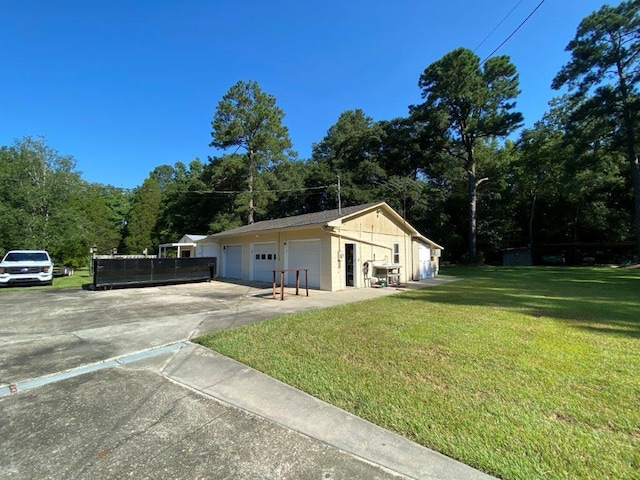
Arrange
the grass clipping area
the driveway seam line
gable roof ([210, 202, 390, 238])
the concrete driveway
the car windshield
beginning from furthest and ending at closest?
the car windshield → gable roof ([210, 202, 390, 238]) → the driveway seam line → the grass clipping area → the concrete driveway

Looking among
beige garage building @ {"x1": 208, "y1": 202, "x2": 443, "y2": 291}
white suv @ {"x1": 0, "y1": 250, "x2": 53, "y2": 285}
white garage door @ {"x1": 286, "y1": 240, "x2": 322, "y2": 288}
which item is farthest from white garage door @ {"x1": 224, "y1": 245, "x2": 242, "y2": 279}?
white suv @ {"x1": 0, "y1": 250, "x2": 53, "y2": 285}

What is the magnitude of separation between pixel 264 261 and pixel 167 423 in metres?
13.0

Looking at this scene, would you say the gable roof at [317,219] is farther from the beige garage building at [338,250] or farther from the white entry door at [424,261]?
the white entry door at [424,261]

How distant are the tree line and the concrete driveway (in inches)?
799

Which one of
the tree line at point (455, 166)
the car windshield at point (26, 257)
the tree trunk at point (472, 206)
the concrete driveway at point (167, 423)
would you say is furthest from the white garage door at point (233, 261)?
the tree trunk at point (472, 206)

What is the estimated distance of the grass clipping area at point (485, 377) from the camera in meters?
2.32

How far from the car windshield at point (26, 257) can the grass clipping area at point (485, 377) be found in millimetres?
14039

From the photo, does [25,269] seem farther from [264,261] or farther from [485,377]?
[485,377]

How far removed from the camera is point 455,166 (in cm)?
3216

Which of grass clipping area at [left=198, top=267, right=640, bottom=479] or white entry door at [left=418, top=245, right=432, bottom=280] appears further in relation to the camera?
white entry door at [left=418, top=245, right=432, bottom=280]

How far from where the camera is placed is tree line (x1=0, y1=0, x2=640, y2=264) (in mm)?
22203

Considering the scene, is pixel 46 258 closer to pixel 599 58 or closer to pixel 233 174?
pixel 233 174

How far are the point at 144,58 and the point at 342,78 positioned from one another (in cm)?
954

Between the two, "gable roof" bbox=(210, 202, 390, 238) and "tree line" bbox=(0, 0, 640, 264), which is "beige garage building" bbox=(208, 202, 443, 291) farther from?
"tree line" bbox=(0, 0, 640, 264)
